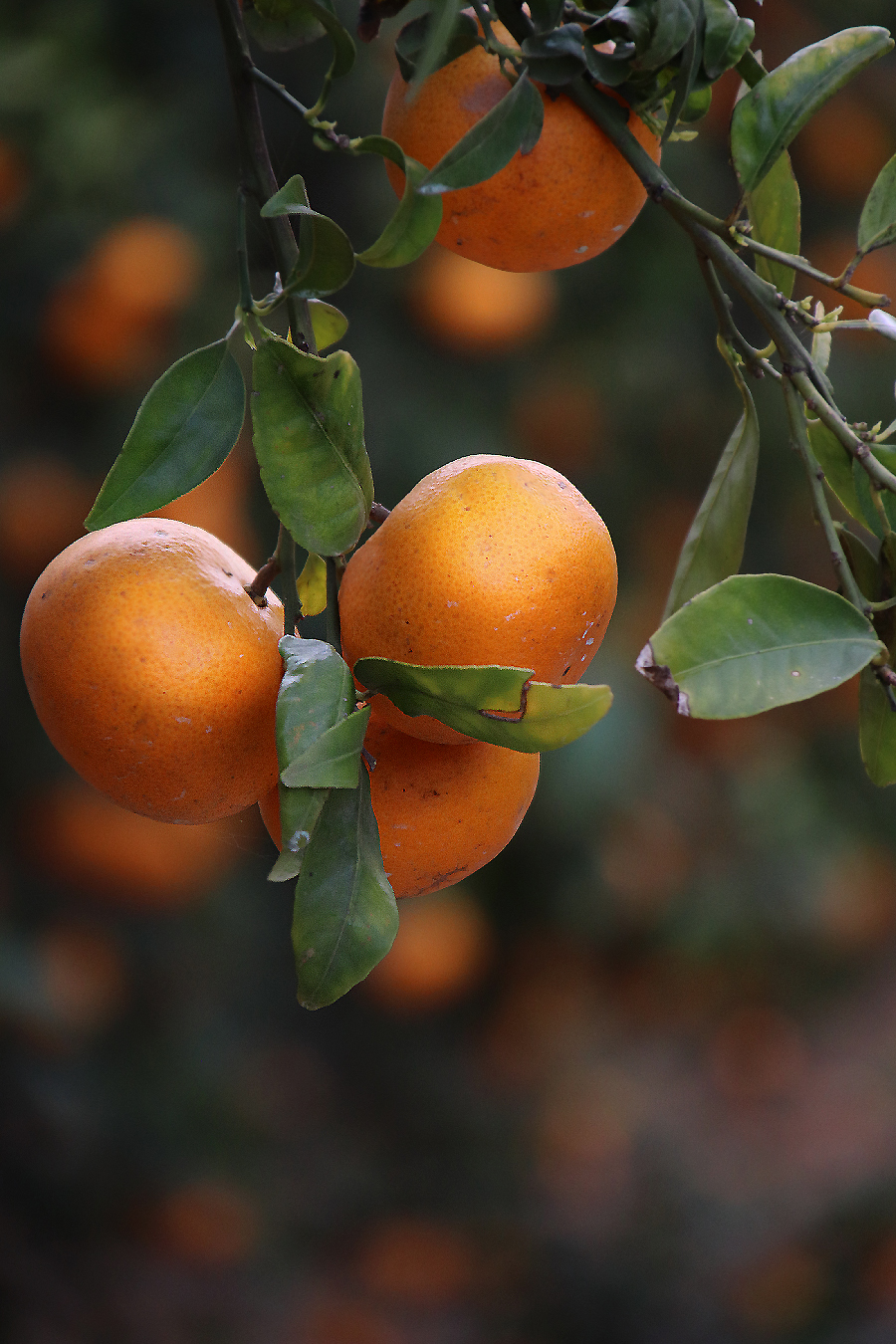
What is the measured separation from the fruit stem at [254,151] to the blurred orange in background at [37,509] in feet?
3.30

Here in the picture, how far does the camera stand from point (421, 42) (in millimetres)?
435

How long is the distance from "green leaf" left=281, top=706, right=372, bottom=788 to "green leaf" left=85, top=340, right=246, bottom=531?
109 millimetres

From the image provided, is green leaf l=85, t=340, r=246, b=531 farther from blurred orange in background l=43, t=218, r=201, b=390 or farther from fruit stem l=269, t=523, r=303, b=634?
blurred orange in background l=43, t=218, r=201, b=390

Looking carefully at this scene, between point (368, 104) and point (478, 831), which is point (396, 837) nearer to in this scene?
point (478, 831)

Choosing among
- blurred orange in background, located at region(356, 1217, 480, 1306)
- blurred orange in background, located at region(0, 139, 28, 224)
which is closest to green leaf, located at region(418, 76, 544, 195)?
blurred orange in background, located at region(0, 139, 28, 224)

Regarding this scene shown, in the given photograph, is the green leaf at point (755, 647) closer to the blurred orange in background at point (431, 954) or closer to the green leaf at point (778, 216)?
the green leaf at point (778, 216)

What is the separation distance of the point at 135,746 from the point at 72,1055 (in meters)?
1.38

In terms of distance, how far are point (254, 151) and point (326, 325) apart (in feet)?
0.36

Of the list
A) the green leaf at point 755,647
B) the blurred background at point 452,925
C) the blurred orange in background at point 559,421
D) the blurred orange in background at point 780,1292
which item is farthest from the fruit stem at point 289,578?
the blurred orange in background at point 780,1292

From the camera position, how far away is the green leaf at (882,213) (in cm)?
45

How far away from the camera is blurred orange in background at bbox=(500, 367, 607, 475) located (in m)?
1.65

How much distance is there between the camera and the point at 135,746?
41cm

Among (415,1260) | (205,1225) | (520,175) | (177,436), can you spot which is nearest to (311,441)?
(177,436)

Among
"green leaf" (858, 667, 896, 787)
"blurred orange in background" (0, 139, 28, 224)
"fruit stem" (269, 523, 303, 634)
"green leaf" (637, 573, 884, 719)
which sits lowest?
"blurred orange in background" (0, 139, 28, 224)
